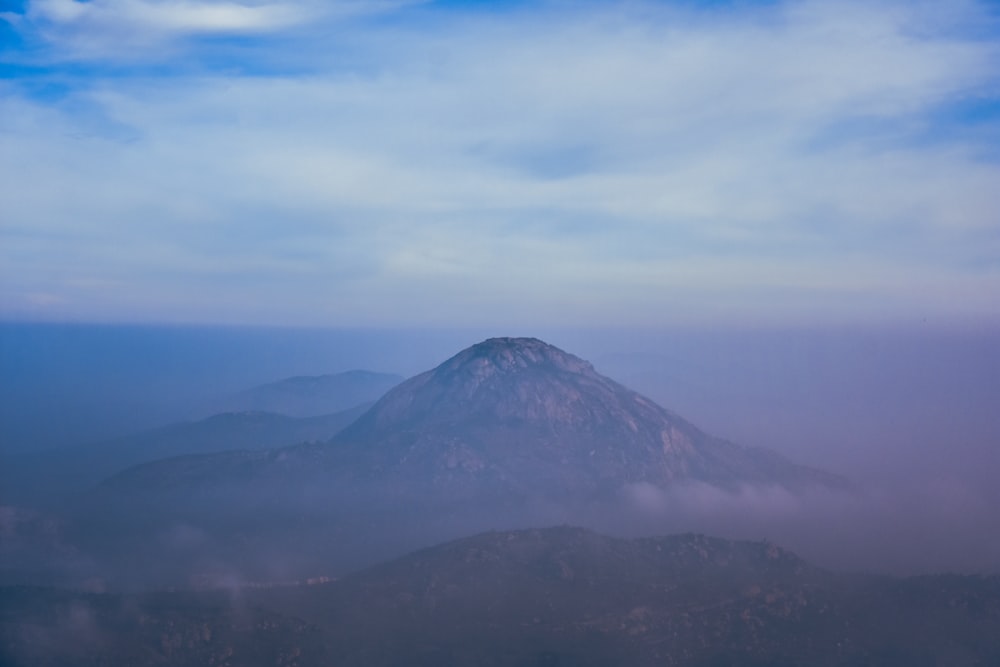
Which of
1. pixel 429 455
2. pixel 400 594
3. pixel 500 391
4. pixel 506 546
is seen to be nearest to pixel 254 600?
pixel 400 594

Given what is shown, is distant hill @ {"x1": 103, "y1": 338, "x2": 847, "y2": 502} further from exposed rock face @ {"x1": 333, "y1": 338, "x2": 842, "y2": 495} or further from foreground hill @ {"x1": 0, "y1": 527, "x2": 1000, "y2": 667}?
foreground hill @ {"x1": 0, "y1": 527, "x2": 1000, "y2": 667}

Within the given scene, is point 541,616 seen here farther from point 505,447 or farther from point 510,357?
point 510,357

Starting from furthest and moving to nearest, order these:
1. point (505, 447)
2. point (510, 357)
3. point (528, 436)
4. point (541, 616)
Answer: point (510, 357) → point (528, 436) → point (505, 447) → point (541, 616)

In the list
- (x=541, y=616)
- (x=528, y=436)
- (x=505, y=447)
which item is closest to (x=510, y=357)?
(x=528, y=436)

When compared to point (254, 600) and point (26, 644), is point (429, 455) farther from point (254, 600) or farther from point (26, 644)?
point (26, 644)

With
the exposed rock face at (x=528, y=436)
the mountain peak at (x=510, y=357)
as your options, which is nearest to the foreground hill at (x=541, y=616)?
the exposed rock face at (x=528, y=436)

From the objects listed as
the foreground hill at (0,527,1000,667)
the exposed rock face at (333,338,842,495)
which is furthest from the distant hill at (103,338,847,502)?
the foreground hill at (0,527,1000,667)
